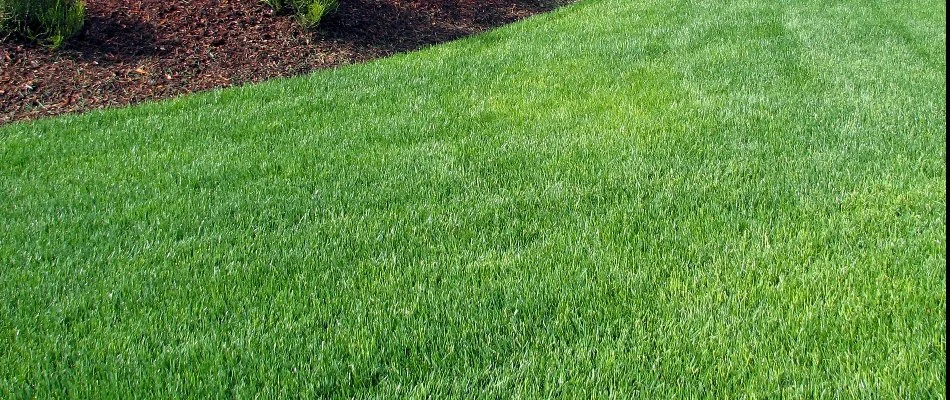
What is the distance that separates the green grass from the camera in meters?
2.79

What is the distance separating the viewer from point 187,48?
281 inches

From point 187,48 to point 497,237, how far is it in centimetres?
463

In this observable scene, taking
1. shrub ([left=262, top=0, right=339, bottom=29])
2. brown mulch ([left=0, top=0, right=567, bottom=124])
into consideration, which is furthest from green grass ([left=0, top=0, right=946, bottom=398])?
shrub ([left=262, top=0, right=339, bottom=29])

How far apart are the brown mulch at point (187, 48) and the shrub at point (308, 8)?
0.35 feet

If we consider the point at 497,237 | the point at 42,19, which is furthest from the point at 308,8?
the point at 497,237

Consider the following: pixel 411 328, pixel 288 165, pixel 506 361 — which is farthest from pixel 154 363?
pixel 288 165

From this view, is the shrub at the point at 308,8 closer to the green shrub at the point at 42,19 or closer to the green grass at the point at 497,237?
the green grass at the point at 497,237

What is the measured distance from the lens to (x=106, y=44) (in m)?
7.02

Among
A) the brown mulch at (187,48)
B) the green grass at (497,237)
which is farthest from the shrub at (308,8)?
the green grass at (497,237)

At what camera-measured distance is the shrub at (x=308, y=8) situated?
7.65 m

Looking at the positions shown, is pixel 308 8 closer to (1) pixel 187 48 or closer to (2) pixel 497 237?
(1) pixel 187 48

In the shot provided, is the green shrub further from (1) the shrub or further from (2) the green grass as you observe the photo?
(1) the shrub

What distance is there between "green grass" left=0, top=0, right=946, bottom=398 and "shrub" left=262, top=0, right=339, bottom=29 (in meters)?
1.46

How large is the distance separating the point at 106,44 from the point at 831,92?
6123mm
